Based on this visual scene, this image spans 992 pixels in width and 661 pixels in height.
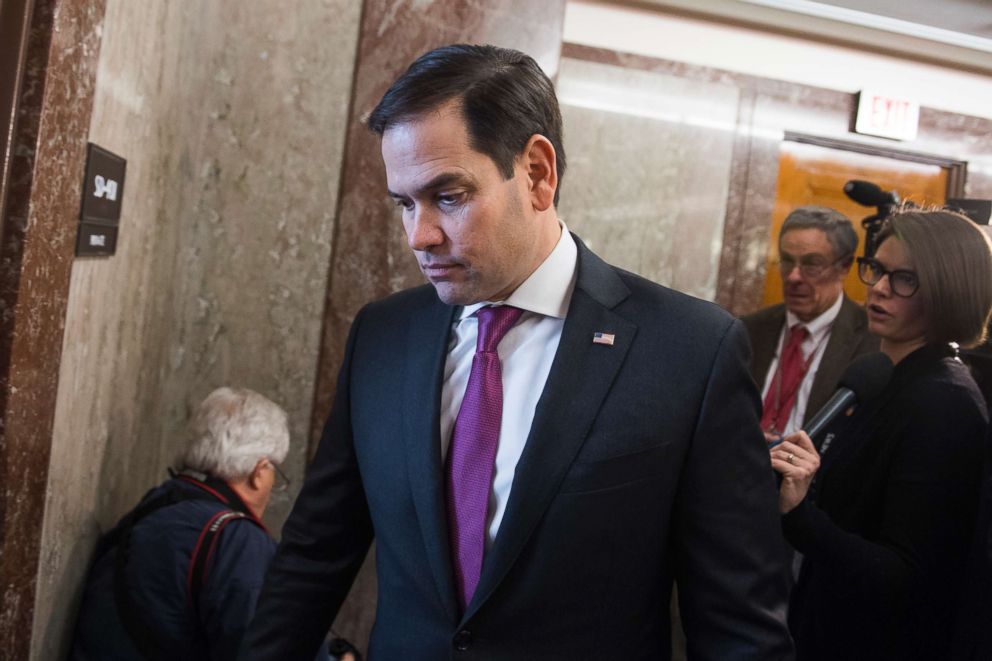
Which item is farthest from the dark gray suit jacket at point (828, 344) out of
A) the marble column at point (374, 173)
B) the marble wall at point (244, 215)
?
the marble wall at point (244, 215)

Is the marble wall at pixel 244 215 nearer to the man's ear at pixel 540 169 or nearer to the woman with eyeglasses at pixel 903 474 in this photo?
the man's ear at pixel 540 169

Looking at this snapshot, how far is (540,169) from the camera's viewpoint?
138cm

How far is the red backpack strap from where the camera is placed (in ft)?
6.41

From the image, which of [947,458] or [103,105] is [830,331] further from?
[103,105]

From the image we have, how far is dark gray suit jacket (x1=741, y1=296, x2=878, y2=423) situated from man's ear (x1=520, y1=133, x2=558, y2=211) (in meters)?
1.85

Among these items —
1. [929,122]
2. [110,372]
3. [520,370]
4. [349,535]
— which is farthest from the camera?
[929,122]

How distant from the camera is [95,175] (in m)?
1.62

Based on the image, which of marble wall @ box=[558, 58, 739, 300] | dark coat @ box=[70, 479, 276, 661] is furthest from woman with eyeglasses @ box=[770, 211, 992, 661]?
marble wall @ box=[558, 58, 739, 300]

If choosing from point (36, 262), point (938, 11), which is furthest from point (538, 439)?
point (938, 11)

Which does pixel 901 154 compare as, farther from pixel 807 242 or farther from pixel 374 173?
pixel 374 173

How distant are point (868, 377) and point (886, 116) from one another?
10.4 ft

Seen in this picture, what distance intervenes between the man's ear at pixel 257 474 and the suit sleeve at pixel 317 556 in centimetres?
84

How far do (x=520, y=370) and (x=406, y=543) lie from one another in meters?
0.31

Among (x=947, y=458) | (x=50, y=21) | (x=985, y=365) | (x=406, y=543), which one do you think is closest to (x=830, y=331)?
(x=985, y=365)
